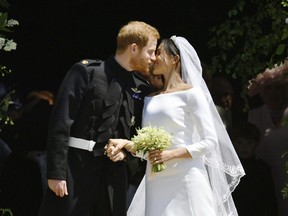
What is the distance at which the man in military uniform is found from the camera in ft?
20.8

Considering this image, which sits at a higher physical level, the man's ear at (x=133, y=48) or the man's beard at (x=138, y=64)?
the man's ear at (x=133, y=48)

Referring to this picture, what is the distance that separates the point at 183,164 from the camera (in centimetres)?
652

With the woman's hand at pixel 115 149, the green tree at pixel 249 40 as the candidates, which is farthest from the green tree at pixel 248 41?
the woman's hand at pixel 115 149

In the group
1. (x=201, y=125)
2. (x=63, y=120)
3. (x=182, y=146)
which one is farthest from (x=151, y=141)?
(x=63, y=120)

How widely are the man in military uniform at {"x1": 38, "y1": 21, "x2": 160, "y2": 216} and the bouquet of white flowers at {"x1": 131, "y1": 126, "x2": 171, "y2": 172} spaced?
193 millimetres

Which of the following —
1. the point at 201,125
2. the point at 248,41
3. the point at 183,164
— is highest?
the point at 248,41

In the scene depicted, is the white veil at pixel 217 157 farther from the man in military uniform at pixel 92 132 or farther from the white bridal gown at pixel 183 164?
the man in military uniform at pixel 92 132

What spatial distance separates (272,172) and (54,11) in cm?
303

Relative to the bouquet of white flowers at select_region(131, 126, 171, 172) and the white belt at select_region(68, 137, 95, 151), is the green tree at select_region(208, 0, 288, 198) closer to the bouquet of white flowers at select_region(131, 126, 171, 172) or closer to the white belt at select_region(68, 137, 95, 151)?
the bouquet of white flowers at select_region(131, 126, 171, 172)

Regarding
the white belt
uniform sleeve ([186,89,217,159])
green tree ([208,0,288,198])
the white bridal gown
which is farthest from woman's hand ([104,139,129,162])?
green tree ([208,0,288,198])

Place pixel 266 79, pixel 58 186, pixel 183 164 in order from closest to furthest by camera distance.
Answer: pixel 58 186 → pixel 183 164 → pixel 266 79

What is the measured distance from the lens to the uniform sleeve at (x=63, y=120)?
630 centimetres

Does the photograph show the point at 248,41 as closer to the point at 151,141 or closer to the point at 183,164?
the point at 183,164

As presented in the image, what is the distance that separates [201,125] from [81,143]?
2.76 ft
